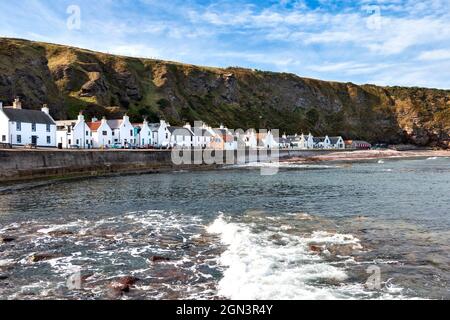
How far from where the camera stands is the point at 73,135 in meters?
82.1

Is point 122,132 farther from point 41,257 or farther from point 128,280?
point 128,280

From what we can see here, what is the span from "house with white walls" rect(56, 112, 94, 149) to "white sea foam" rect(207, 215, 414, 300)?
218 ft

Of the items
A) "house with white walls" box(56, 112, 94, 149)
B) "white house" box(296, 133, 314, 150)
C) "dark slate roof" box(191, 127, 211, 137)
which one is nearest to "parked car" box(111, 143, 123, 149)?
"house with white walls" box(56, 112, 94, 149)

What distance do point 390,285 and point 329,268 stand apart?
254 cm

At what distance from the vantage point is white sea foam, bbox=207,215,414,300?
46.8 feet

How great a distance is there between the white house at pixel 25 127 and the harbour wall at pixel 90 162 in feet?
45.8

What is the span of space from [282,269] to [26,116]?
→ 67.0m

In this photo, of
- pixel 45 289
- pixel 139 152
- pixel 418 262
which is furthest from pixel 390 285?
pixel 139 152

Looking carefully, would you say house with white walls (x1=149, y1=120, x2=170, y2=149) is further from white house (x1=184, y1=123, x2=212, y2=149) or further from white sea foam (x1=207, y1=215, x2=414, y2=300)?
white sea foam (x1=207, y1=215, x2=414, y2=300)


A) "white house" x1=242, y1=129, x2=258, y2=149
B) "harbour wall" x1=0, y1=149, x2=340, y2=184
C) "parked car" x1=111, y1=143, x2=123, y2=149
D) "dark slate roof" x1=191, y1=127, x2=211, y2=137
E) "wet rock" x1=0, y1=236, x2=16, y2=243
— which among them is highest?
"dark slate roof" x1=191, y1=127, x2=211, y2=137

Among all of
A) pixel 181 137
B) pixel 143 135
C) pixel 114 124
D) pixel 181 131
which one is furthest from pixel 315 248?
pixel 181 131

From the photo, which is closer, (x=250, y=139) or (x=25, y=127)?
(x=25, y=127)
